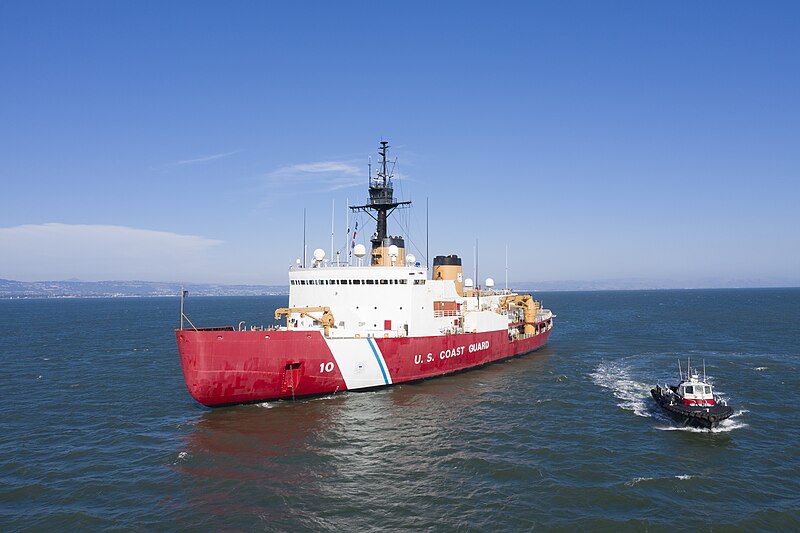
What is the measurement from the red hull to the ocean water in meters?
0.83

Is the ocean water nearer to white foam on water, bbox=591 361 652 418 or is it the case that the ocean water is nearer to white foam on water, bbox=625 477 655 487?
white foam on water, bbox=625 477 655 487

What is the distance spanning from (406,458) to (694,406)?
43.9 feet

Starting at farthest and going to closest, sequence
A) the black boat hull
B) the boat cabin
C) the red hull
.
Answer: the red hull < the boat cabin < the black boat hull

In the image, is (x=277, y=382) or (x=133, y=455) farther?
(x=277, y=382)

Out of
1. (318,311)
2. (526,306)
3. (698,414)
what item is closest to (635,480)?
(698,414)

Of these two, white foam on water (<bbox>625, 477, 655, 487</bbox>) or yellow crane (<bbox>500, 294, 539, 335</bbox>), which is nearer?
white foam on water (<bbox>625, 477, 655, 487</bbox>)

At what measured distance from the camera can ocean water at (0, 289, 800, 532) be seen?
1416cm

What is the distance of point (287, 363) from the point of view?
2406 cm

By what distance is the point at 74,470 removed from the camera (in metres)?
17.4

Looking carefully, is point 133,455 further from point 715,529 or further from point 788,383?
point 788,383

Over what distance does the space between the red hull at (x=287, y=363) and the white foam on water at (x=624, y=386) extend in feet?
35.8

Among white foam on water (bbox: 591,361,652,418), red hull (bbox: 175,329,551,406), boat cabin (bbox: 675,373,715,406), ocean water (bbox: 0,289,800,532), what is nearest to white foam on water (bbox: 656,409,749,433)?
ocean water (bbox: 0,289,800,532)

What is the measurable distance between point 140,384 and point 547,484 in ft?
84.3

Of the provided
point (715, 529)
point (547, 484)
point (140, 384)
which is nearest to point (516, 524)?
point (547, 484)
